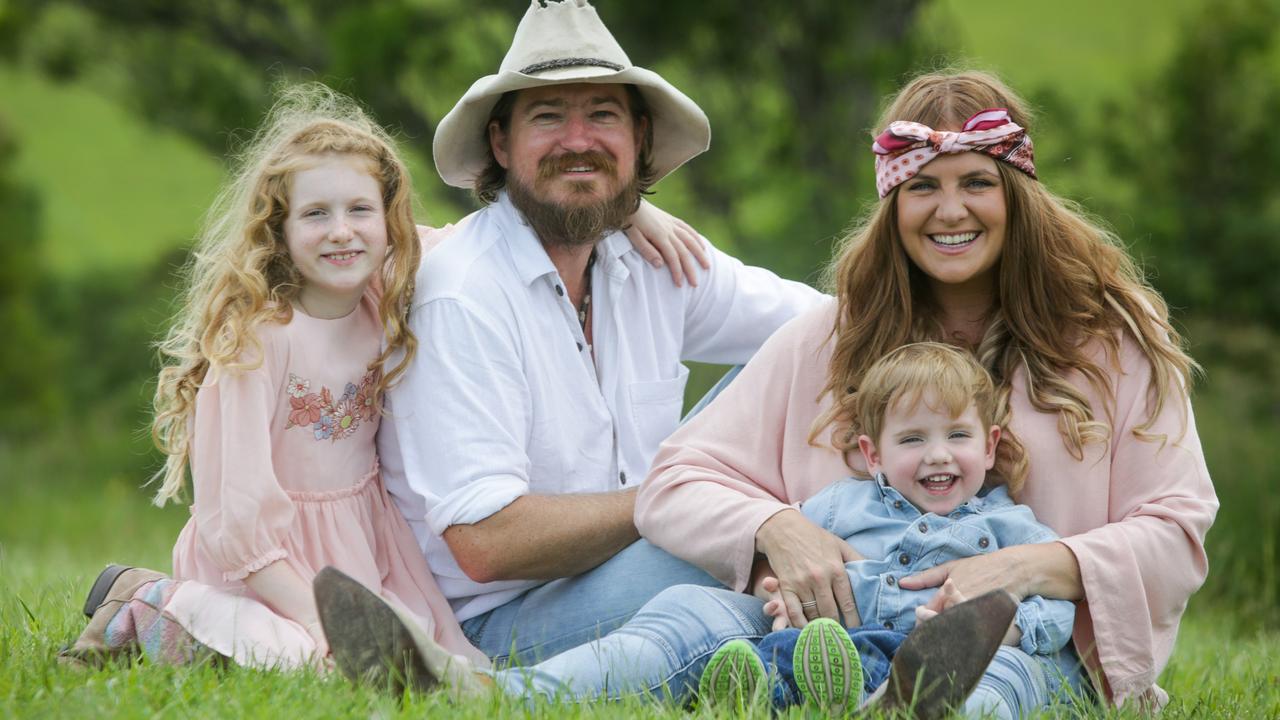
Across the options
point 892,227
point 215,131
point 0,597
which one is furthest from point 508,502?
point 215,131

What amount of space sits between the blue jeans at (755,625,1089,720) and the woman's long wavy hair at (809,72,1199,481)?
51 cm

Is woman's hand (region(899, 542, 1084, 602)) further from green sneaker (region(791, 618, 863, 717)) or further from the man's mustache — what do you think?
the man's mustache

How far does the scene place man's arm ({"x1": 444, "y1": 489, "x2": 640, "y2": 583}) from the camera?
3605 millimetres

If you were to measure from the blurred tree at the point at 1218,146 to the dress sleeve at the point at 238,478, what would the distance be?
8.72m

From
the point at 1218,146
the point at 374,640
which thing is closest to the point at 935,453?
the point at 374,640

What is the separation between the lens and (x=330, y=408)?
367 centimetres

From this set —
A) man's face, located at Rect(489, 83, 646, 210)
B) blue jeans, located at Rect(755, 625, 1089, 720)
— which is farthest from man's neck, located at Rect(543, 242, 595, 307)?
blue jeans, located at Rect(755, 625, 1089, 720)

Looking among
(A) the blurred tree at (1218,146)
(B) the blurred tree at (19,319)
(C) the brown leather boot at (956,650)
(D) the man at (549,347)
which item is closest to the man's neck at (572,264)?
(D) the man at (549,347)

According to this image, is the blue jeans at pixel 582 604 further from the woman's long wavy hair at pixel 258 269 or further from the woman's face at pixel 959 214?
the woman's face at pixel 959 214

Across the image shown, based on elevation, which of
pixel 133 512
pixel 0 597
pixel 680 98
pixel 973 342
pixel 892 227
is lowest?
pixel 133 512

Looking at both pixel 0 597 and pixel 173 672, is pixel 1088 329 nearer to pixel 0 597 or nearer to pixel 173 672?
pixel 173 672

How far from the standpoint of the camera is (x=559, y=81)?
3.97m

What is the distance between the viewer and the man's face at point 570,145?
405 cm

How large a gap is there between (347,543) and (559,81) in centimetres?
136
